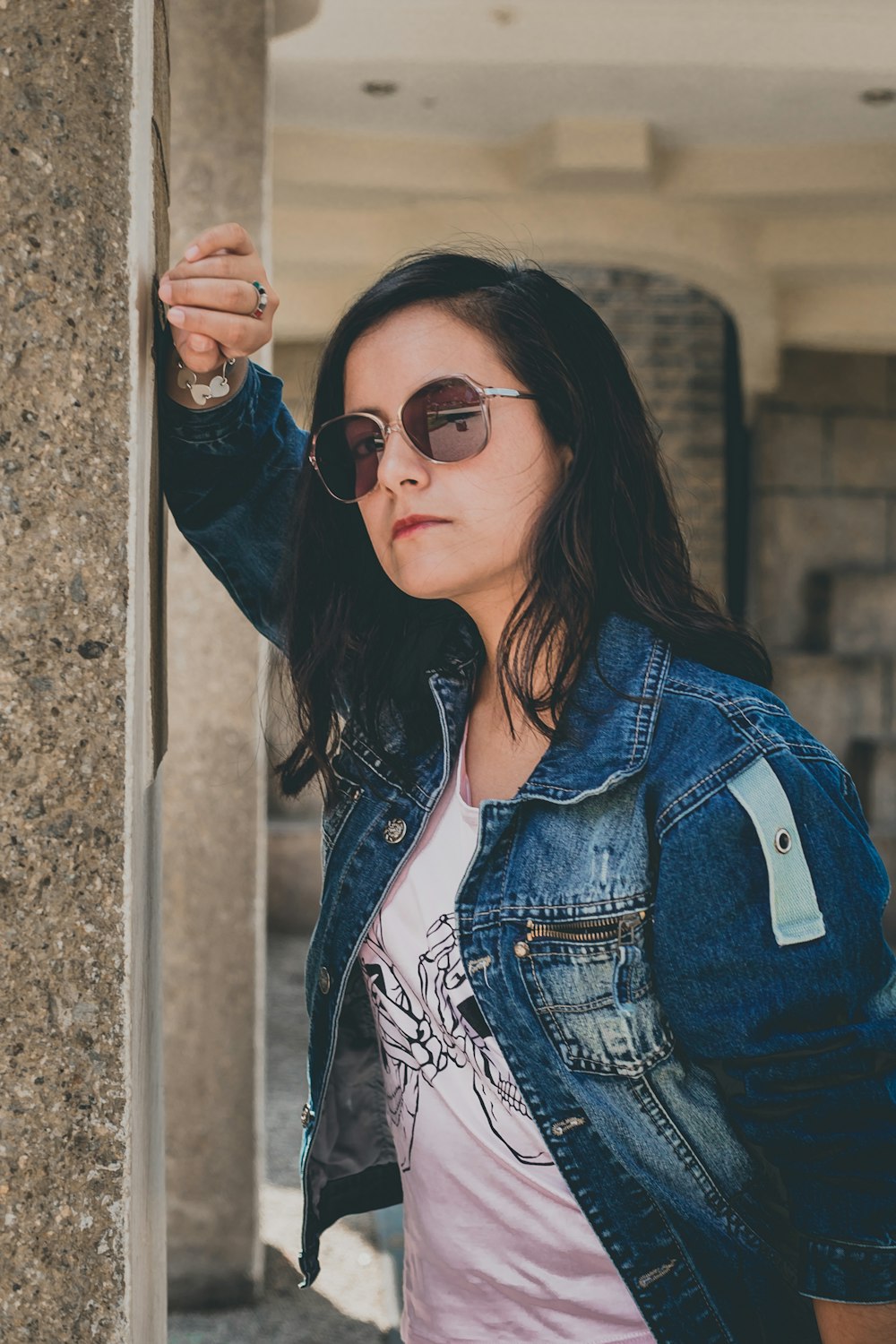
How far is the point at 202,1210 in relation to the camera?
353 centimetres

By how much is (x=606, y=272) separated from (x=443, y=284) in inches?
299

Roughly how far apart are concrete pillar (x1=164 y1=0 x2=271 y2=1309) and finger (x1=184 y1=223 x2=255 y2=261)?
6.54 ft

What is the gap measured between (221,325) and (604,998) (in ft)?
2.57

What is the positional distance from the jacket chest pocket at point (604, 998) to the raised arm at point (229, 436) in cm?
66

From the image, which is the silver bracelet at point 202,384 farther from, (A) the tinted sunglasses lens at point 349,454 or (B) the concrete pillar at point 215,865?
(B) the concrete pillar at point 215,865

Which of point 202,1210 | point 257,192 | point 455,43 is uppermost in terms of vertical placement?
point 455,43

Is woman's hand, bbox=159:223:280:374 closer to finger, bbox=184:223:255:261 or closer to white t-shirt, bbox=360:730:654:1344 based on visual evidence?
finger, bbox=184:223:255:261

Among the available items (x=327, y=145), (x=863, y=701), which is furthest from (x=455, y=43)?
(x=863, y=701)

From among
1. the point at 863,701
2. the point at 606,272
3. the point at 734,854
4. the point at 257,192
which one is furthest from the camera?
the point at 863,701

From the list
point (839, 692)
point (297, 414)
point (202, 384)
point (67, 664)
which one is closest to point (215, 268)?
point (202, 384)

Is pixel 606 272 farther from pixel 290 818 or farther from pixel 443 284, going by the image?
pixel 443 284

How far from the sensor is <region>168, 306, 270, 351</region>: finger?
132 centimetres

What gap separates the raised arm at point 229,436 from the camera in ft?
4.44

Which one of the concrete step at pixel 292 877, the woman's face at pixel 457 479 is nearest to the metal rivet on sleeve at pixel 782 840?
the woman's face at pixel 457 479
